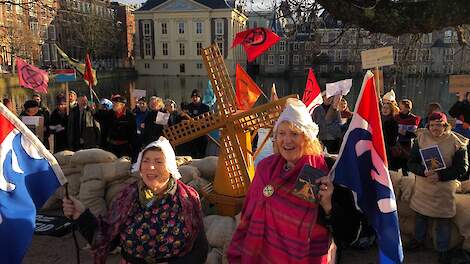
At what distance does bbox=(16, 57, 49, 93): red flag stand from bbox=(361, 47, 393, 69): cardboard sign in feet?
22.6

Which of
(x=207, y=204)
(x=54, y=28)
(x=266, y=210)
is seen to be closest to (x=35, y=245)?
(x=207, y=204)

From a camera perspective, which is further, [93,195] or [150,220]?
[93,195]

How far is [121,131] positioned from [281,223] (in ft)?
17.2

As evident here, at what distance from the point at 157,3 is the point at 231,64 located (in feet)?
57.5

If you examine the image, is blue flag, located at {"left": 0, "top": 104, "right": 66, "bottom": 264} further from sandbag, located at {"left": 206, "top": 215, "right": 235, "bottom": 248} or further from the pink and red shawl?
sandbag, located at {"left": 206, "top": 215, "right": 235, "bottom": 248}

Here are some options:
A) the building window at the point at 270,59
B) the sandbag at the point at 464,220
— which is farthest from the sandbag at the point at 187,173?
the building window at the point at 270,59

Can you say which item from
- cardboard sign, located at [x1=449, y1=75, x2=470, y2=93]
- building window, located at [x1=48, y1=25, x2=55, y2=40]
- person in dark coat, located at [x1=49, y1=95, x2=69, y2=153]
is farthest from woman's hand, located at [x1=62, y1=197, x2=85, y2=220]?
building window, located at [x1=48, y1=25, x2=55, y2=40]

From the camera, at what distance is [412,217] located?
496cm

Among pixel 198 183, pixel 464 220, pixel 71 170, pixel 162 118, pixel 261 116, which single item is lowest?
pixel 464 220

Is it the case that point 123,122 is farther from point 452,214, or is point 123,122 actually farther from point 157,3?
point 157,3

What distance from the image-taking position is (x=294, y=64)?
70875 millimetres

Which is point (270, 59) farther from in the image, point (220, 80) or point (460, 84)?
point (220, 80)

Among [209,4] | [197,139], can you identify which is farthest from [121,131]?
[209,4]

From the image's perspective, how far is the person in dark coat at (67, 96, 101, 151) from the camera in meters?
7.80
